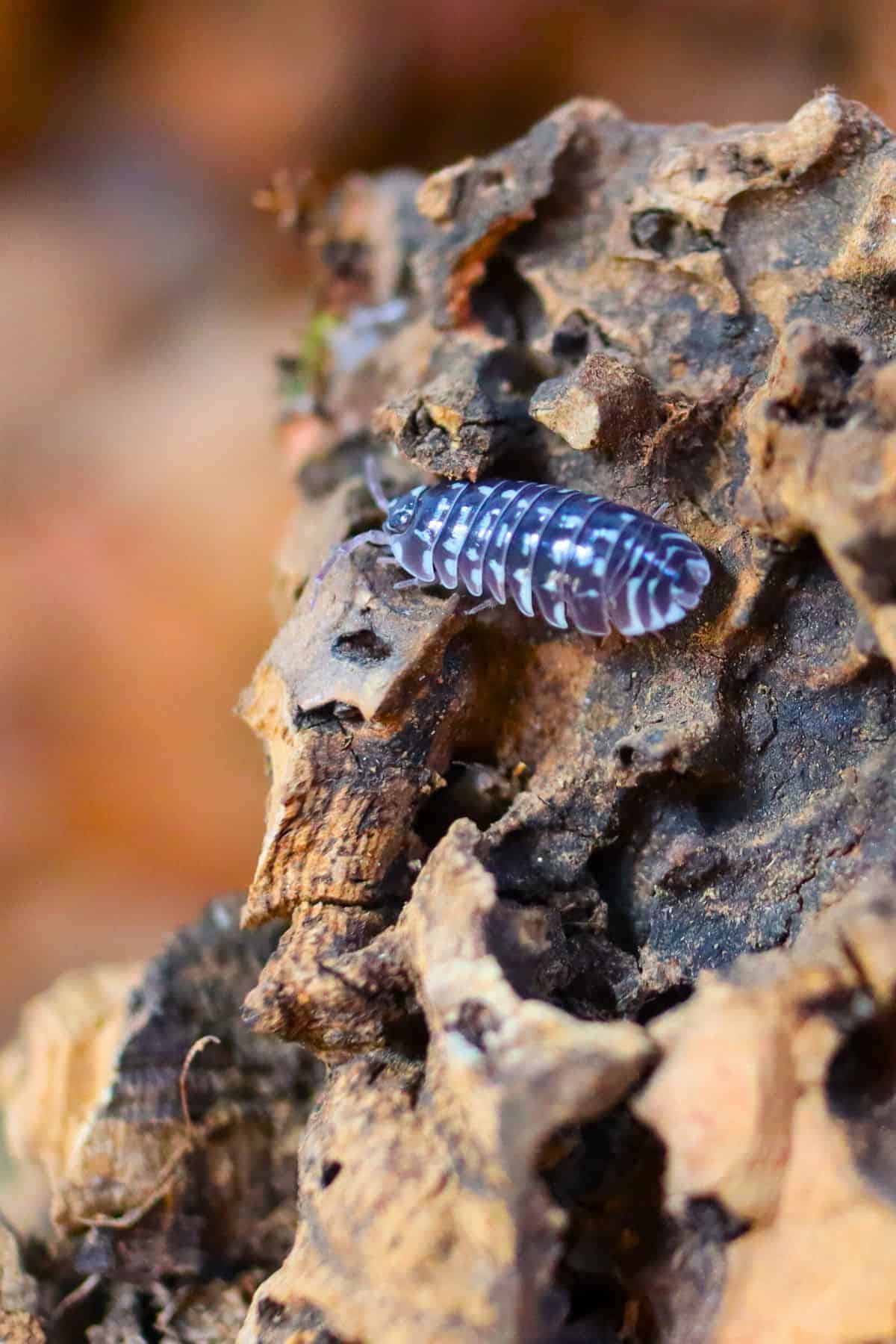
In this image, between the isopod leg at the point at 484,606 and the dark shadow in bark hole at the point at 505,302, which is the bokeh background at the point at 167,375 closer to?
the dark shadow in bark hole at the point at 505,302

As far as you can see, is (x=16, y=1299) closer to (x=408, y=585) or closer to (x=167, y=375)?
(x=408, y=585)

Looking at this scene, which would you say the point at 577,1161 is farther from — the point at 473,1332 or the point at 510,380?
the point at 510,380

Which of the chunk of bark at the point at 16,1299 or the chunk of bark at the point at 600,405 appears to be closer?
the chunk of bark at the point at 600,405

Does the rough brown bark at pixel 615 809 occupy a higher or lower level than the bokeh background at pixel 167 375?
lower

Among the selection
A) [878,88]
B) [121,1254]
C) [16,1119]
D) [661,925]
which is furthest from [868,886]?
[878,88]

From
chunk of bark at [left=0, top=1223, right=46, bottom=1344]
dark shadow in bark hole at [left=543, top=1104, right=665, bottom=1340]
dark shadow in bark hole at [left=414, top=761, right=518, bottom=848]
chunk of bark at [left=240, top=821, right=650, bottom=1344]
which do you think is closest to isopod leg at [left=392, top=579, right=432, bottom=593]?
dark shadow in bark hole at [left=414, top=761, right=518, bottom=848]

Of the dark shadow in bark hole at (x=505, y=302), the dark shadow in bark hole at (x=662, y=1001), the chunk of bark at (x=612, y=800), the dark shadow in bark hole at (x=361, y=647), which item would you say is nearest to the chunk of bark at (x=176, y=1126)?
the chunk of bark at (x=612, y=800)

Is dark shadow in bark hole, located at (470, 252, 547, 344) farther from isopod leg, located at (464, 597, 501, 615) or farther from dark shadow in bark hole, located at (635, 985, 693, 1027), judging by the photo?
dark shadow in bark hole, located at (635, 985, 693, 1027)
